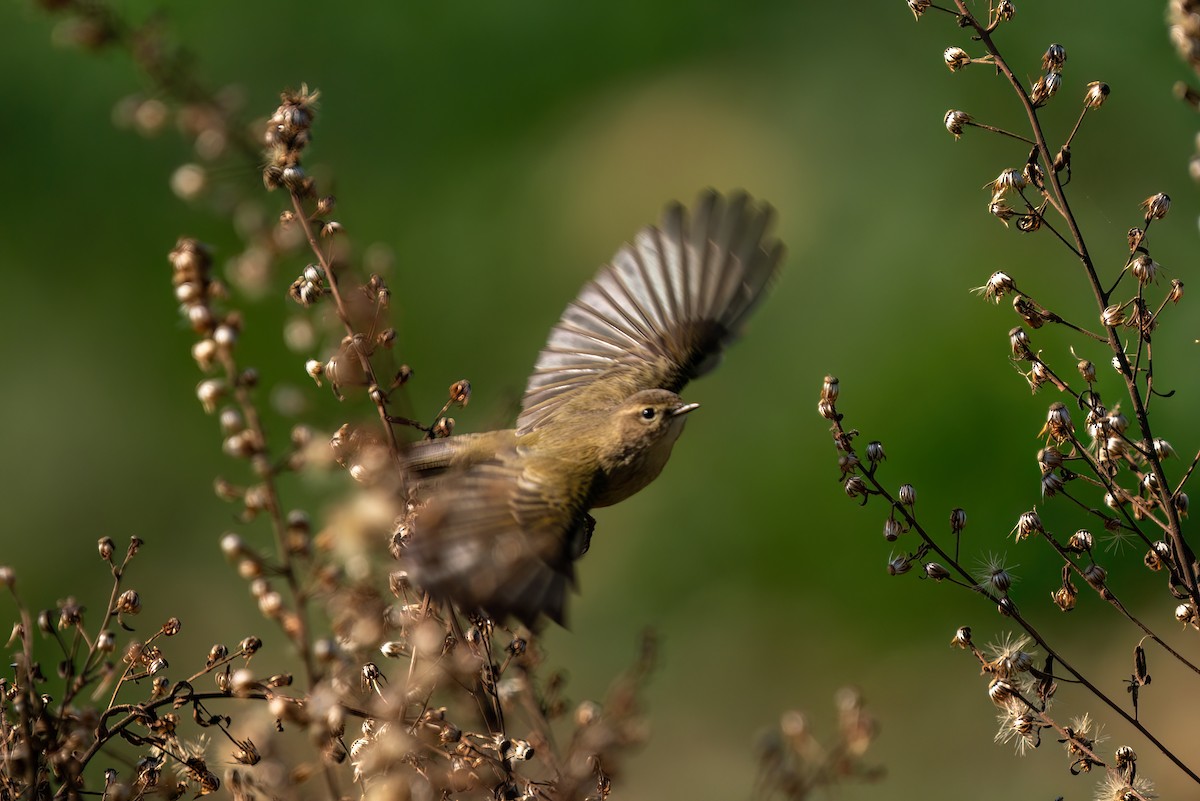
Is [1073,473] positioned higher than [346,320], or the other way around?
[346,320]

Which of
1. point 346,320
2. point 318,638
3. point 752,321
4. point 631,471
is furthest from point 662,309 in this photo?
point 752,321

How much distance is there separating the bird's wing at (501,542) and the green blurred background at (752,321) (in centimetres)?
238

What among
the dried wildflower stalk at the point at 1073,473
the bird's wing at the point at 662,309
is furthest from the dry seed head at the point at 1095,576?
the bird's wing at the point at 662,309

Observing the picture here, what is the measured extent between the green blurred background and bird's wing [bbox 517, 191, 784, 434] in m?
1.67

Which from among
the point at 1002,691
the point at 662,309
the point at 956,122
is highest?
the point at 662,309

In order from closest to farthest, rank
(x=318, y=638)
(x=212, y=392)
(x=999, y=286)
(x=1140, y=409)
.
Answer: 1. (x=212, y=392)
2. (x=318, y=638)
3. (x=1140, y=409)
4. (x=999, y=286)

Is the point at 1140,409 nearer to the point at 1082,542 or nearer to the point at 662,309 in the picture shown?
the point at 1082,542

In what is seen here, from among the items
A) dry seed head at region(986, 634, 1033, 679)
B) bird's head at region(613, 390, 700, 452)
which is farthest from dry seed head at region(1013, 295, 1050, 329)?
bird's head at region(613, 390, 700, 452)

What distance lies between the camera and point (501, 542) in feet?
7.05

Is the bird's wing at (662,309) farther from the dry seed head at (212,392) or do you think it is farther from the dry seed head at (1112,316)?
the dry seed head at (212,392)

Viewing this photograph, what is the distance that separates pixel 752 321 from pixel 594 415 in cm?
313

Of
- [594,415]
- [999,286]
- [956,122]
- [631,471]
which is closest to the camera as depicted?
[999,286]

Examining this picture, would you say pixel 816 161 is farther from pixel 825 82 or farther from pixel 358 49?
pixel 358 49

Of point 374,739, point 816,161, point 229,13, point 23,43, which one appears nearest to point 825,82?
point 816,161
